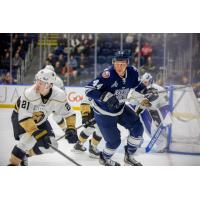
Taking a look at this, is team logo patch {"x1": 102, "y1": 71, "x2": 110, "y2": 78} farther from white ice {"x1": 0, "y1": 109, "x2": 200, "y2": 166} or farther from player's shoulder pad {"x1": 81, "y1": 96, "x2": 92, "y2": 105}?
white ice {"x1": 0, "y1": 109, "x2": 200, "y2": 166}

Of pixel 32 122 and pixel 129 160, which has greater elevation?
pixel 32 122

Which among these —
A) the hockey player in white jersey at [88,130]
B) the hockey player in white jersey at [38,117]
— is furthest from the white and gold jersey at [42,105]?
the hockey player in white jersey at [88,130]

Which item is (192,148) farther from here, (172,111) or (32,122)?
(32,122)

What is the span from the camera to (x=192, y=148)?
4250mm

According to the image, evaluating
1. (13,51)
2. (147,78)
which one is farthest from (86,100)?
(13,51)

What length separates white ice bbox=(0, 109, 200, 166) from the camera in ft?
13.7

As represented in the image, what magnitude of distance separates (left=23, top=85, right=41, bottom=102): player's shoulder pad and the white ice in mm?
170

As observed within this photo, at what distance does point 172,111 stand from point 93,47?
0.79 m

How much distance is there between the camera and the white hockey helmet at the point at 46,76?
13.5 feet

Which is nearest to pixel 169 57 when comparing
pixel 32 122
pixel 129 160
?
pixel 129 160

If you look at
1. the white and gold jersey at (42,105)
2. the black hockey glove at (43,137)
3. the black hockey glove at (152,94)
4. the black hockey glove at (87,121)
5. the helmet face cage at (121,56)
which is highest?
the helmet face cage at (121,56)

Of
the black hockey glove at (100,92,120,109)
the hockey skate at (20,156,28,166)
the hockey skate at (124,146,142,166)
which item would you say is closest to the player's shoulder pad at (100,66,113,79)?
the black hockey glove at (100,92,120,109)

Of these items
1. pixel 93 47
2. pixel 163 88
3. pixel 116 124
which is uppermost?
pixel 93 47

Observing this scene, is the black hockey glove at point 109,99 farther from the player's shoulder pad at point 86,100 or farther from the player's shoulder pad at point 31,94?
the player's shoulder pad at point 31,94
